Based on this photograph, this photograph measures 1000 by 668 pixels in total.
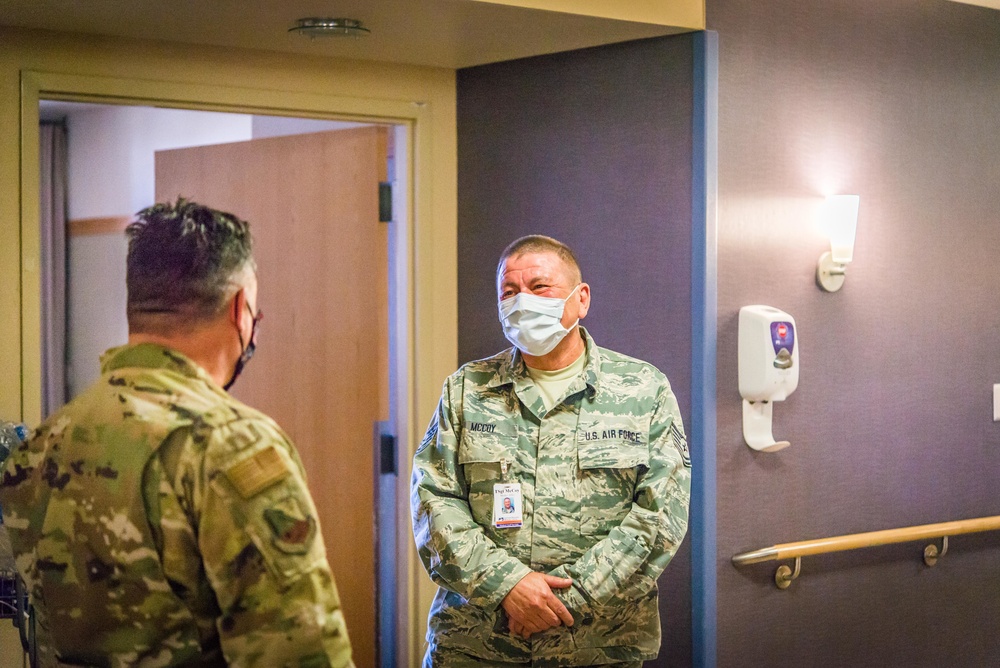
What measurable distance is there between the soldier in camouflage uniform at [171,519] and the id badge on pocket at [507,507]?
2.67ft

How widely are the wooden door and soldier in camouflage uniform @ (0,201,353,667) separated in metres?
1.70

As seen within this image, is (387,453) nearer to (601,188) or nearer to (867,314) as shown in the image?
(601,188)

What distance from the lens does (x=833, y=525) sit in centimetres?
282

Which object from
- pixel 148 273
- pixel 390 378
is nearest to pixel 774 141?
pixel 390 378

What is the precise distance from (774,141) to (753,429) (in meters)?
0.76

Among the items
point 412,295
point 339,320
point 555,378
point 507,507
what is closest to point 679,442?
point 555,378

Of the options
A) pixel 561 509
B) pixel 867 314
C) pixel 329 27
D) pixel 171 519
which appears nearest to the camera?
pixel 171 519

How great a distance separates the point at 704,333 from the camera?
2.56m

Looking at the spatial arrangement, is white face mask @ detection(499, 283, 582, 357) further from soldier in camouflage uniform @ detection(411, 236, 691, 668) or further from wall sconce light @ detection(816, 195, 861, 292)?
wall sconce light @ detection(816, 195, 861, 292)

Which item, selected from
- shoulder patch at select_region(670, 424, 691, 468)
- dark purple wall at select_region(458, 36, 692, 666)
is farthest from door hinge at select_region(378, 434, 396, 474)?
shoulder patch at select_region(670, 424, 691, 468)

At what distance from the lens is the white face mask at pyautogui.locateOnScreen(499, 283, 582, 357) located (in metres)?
2.20

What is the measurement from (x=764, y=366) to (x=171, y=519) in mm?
1676

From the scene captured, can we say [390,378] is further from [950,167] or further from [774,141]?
[950,167]

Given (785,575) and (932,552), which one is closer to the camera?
(785,575)
